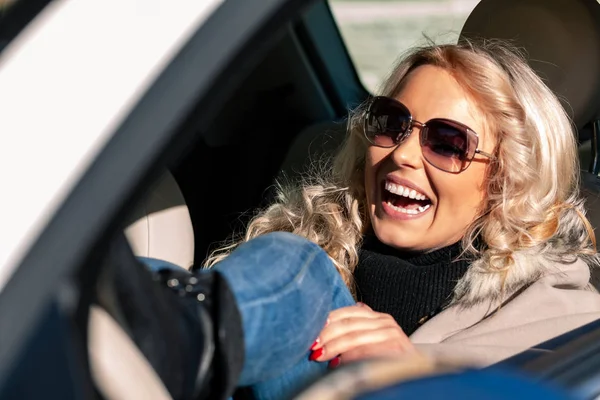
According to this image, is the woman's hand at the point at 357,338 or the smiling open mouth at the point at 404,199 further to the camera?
the smiling open mouth at the point at 404,199

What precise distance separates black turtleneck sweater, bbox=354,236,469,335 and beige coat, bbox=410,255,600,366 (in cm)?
6

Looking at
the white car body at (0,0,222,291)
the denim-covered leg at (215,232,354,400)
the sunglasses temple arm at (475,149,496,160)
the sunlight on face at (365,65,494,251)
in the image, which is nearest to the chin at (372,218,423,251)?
the sunlight on face at (365,65,494,251)

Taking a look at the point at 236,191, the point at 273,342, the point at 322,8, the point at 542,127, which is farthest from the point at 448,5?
the point at 273,342

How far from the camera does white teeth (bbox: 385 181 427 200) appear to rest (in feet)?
6.97

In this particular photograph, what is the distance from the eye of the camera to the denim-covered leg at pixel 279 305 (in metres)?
1.28

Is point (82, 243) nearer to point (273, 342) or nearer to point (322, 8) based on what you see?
point (273, 342)

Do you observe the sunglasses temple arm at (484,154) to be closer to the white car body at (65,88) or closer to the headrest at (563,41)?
the headrest at (563,41)

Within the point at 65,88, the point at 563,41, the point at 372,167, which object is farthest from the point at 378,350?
the point at 563,41

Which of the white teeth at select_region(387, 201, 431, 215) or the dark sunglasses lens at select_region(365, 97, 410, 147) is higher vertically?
the dark sunglasses lens at select_region(365, 97, 410, 147)

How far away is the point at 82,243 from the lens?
3.20 ft

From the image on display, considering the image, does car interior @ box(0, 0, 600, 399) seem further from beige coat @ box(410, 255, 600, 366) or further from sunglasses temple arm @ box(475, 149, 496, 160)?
sunglasses temple arm @ box(475, 149, 496, 160)

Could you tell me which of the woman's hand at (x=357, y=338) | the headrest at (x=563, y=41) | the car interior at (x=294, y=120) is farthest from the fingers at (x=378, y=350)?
the headrest at (x=563, y=41)

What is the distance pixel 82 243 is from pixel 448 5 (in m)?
8.57

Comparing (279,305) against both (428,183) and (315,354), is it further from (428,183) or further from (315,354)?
(428,183)
